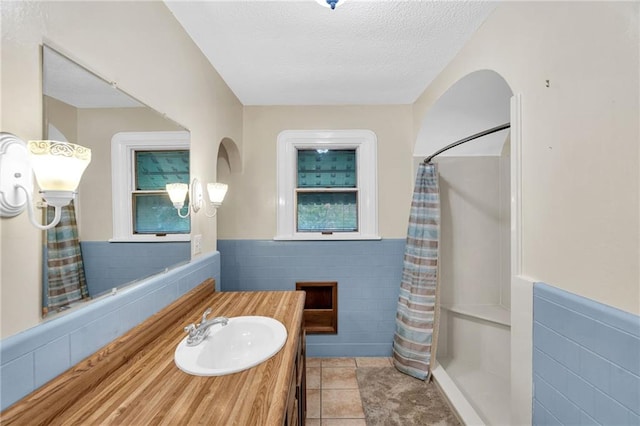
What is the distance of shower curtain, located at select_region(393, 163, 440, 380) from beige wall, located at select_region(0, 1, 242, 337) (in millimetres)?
1720

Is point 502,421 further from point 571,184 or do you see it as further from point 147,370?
point 147,370

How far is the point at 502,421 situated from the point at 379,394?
2.67 feet

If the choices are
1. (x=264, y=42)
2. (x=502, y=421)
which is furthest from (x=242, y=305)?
(x=502, y=421)

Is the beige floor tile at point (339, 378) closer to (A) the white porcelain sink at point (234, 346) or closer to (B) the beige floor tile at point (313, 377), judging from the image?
(B) the beige floor tile at point (313, 377)

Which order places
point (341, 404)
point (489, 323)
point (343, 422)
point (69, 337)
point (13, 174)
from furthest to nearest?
1. point (489, 323)
2. point (341, 404)
3. point (343, 422)
4. point (69, 337)
5. point (13, 174)

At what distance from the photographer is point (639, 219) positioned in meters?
0.75

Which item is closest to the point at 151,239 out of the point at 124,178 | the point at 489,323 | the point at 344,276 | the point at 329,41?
the point at 124,178

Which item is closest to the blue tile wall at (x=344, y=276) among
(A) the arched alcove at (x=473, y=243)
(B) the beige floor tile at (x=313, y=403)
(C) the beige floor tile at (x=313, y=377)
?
(C) the beige floor tile at (x=313, y=377)

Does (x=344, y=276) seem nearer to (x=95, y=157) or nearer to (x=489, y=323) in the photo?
(x=489, y=323)

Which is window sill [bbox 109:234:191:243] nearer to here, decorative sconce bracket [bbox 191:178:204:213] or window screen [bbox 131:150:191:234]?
window screen [bbox 131:150:191:234]

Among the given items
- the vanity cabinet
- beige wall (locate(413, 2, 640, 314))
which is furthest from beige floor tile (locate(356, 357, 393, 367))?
beige wall (locate(413, 2, 640, 314))

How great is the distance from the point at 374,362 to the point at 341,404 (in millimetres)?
646

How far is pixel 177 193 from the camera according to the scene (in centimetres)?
137

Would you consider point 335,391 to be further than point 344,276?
No
